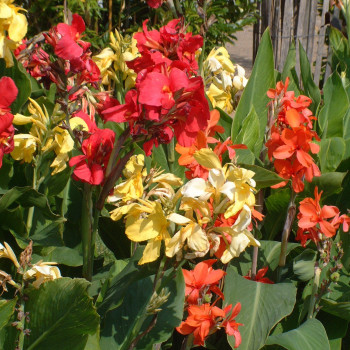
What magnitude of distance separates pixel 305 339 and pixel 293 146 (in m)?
0.47

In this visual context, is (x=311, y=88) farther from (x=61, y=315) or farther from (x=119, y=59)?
(x=61, y=315)

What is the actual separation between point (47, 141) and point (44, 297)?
45cm

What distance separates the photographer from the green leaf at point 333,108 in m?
2.16

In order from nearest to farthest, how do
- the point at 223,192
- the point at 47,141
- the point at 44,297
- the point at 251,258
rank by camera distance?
the point at 223,192
the point at 44,297
the point at 47,141
the point at 251,258

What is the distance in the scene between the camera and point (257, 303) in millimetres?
1485

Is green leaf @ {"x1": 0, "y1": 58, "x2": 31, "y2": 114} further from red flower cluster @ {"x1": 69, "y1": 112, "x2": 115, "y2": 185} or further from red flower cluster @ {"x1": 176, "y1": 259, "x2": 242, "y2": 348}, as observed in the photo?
red flower cluster @ {"x1": 176, "y1": 259, "x2": 242, "y2": 348}

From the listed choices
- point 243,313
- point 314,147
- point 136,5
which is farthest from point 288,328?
point 136,5

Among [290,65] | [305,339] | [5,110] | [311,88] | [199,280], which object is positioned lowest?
[305,339]

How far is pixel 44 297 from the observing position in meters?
1.14

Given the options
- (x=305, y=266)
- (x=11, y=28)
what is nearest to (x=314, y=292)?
(x=305, y=266)

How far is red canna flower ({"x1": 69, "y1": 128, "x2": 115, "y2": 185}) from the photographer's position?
115cm

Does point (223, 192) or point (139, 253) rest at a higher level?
point (223, 192)

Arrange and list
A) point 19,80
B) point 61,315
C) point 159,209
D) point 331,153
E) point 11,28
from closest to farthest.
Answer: point 159,209 < point 61,315 < point 11,28 < point 19,80 < point 331,153

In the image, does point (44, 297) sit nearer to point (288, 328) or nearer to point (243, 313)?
point (243, 313)
